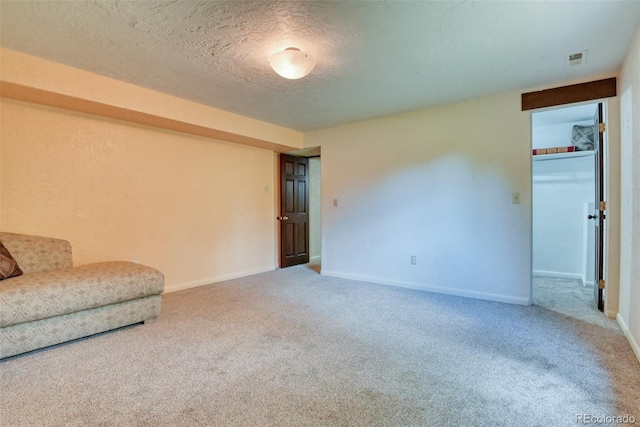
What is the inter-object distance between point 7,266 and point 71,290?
24.6 inches

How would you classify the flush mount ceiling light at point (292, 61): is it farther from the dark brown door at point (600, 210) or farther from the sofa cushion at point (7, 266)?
the dark brown door at point (600, 210)

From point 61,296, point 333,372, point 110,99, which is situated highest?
point 110,99

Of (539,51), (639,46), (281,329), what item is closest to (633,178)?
(639,46)

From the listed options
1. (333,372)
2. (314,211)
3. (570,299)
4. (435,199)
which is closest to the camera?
(333,372)

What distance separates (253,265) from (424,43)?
3.95m

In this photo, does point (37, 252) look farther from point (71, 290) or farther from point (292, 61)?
point (292, 61)

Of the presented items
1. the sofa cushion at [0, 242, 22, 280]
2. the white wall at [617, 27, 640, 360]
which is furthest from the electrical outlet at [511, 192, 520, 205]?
the sofa cushion at [0, 242, 22, 280]

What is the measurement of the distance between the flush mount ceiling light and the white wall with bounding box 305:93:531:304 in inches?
84.1

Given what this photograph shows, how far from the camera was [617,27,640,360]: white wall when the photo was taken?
2236mm

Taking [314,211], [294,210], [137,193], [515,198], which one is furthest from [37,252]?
[515,198]

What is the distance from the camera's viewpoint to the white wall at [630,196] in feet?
7.34

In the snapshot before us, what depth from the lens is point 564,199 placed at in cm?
455

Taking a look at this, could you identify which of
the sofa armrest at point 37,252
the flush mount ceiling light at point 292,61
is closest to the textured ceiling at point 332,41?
the flush mount ceiling light at point 292,61

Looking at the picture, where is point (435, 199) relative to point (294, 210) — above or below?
above
